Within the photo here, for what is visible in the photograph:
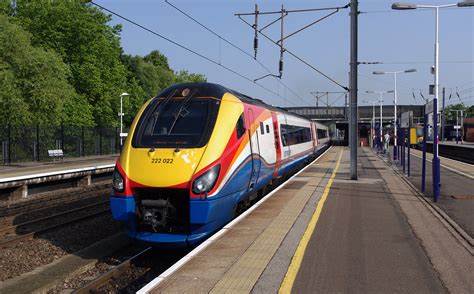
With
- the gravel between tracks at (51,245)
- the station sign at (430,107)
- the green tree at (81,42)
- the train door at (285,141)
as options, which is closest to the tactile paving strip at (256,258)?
the gravel between tracks at (51,245)

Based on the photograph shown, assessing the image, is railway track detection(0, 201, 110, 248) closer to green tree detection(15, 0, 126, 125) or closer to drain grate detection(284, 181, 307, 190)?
drain grate detection(284, 181, 307, 190)

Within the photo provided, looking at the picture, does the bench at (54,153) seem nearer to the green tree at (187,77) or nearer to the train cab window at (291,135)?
the train cab window at (291,135)

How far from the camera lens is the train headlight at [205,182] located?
750cm

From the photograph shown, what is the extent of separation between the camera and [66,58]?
4647 centimetres

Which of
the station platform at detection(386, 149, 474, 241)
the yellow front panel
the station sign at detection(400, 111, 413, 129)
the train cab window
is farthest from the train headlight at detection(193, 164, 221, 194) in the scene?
the station sign at detection(400, 111, 413, 129)

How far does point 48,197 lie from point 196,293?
13.9m

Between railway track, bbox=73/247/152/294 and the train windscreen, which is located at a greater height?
the train windscreen

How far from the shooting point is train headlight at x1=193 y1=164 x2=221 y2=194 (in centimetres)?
750

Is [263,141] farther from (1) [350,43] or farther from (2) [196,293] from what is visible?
(1) [350,43]

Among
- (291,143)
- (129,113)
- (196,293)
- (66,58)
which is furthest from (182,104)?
(129,113)

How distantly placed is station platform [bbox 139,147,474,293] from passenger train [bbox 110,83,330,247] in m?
0.61

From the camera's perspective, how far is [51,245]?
985 cm

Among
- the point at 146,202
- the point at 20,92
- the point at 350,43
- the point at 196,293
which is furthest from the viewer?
the point at 20,92

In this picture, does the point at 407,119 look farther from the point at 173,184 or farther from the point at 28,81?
the point at 28,81
